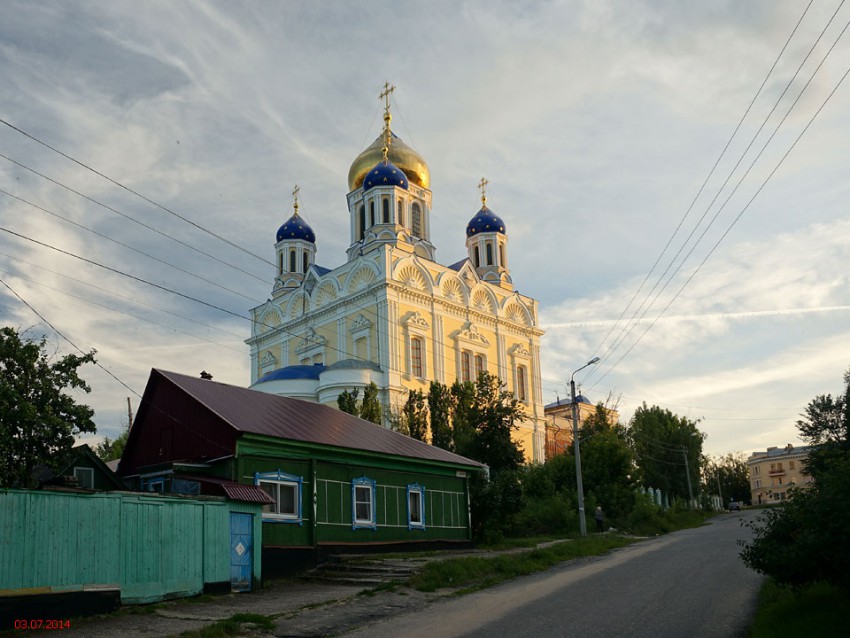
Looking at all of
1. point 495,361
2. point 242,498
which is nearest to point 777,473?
point 495,361

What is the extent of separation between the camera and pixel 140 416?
2120cm

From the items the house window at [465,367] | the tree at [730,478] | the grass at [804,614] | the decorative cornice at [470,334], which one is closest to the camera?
the grass at [804,614]

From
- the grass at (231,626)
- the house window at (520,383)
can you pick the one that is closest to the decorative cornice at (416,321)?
the house window at (520,383)

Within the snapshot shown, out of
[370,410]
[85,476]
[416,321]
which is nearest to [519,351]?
[416,321]

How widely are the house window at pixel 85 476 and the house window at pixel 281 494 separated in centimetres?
482

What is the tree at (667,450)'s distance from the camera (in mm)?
58219

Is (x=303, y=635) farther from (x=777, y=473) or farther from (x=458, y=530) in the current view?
(x=777, y=473)

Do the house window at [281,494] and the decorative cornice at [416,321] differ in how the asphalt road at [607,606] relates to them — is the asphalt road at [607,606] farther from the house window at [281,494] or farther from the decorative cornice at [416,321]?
the decorative cornice at [416,321]

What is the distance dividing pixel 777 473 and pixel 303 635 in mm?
115278

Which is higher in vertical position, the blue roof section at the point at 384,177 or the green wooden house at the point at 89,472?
the blue roof section at the point at 384,177

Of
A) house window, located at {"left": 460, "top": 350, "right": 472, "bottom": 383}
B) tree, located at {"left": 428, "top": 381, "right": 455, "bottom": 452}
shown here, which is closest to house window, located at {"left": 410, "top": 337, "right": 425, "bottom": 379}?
house window, located at {"left": 460, "top": 350, "right": 472, "bottom": 383}

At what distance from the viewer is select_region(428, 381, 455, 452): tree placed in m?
34.2

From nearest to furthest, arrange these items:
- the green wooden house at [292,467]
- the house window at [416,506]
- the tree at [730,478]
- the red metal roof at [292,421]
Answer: the green wooden house at [292,467] < the red metal roof at [292,421] < the house window at [416,506] < the tree at [730,478]

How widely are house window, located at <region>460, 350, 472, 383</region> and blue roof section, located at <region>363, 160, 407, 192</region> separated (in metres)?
11.1
